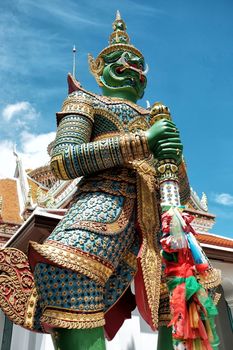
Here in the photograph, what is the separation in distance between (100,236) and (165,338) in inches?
35.1

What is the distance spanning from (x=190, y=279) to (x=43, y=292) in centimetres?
79

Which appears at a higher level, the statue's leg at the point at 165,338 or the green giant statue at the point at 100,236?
the green giant statue at the point at 100,236

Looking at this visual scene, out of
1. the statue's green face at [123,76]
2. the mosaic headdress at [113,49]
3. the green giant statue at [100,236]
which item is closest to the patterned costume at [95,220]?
the green giant statue at [100,236]

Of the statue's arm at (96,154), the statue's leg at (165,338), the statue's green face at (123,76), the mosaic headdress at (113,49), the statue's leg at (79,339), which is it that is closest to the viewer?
the statue's leg at (79,339)

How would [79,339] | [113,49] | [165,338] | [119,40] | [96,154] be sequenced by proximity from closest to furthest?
[79,339] < [96,154] < [165,338] < [113,49] < [119,40]

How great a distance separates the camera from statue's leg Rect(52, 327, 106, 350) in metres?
1.97

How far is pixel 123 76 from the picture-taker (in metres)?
3.18

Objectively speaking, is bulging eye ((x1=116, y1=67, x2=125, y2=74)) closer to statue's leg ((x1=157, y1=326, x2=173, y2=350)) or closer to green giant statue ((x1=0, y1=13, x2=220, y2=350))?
green giant statue ((x1=0, y1=13, x2=220, y2=350))

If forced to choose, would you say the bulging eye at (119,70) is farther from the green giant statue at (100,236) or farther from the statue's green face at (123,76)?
the green giant statue at (100,236)

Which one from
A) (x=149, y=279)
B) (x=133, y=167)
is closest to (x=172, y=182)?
(x=133, y=167)

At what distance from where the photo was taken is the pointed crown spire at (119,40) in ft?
10.9

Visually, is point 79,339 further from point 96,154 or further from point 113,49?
point 113,49

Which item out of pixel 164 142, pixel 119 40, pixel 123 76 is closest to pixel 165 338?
pixel 164 142

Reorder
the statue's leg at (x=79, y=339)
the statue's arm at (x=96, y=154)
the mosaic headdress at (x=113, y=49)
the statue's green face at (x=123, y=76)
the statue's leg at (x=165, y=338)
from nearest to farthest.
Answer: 1. the statue's leg at (x=79, y=339)
2. the statue's arm at (x=96, y=154)
3. the statue's leg at (x=165, y=338)
4. the statue's green face at (x=123, y=76)
5. the mosaic headdress at (x=113, y=49)
